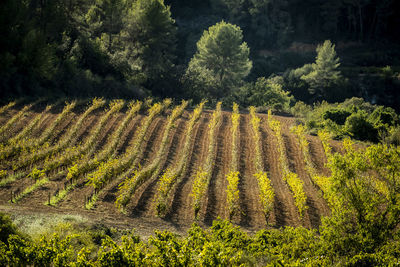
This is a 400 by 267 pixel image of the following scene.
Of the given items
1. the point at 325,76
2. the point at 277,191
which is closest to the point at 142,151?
the point at 277,191

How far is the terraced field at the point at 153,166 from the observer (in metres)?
13.3

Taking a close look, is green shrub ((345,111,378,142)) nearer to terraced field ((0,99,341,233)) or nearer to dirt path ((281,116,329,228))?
terraced field ((0,99,341,233))

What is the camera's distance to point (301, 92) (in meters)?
49.2

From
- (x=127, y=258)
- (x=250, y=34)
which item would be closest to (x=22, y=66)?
(x=127, y=258)

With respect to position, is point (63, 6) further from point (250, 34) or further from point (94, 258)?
point (250, 34)

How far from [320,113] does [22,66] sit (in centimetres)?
2604

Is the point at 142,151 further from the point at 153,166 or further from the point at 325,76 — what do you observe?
the point at 325,76

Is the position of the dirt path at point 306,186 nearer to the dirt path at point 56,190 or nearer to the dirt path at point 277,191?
the dirt path at point 277,191

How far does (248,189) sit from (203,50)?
33.1 m

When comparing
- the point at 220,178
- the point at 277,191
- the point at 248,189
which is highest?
the point at 220,178

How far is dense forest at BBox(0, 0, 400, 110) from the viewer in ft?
90.8

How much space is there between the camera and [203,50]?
46.3 m

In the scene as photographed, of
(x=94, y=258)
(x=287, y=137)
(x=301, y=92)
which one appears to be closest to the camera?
(x=94, y=258)

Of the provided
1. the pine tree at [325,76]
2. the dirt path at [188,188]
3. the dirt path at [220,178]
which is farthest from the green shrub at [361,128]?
the pine tree at [325,76]
